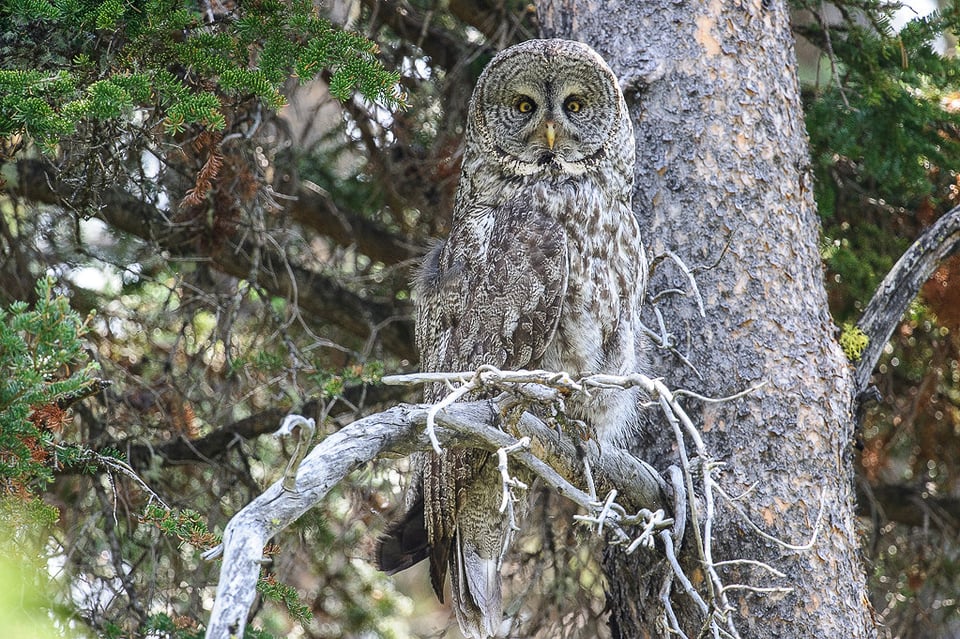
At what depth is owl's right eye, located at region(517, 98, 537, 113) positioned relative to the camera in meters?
3.21

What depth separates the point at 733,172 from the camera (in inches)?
123

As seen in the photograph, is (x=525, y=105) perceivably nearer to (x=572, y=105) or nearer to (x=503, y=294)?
(x=572, y=105)

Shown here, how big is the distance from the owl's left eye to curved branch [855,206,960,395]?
108 centimetres

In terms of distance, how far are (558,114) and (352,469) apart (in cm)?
154

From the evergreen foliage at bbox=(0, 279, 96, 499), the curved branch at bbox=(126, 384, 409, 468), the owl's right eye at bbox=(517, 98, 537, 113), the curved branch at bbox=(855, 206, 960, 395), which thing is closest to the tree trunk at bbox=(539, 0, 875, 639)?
the curved branch at bbox=(855, 206, 960, 395)

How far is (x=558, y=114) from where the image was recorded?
3141 mm

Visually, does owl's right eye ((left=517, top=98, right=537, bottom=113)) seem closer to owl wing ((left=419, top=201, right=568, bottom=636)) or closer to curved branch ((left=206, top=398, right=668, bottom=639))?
owl wing ((left=419, top=201, right=568, bottom=636))

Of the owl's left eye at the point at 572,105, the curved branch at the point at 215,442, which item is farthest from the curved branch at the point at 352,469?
the curved branch at the point at 215,442

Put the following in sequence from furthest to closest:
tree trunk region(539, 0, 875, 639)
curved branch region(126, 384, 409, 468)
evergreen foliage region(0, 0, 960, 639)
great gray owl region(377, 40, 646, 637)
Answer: curved branch region(126, 384, 409, 468) → great gray owl region(377, 40, 646, 637) → tree trunk region(539, 0, 875, 639) → evergreen foliage region(0, 0, 960, 639)

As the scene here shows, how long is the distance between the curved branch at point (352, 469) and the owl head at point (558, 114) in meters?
0.92

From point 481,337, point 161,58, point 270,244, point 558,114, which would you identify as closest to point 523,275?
point 481,337

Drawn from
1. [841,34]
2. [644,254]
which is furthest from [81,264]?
[841,34]

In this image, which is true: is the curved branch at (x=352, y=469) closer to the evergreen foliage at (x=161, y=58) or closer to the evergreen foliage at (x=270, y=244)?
the evergreen foliage at (x=270, y=244)

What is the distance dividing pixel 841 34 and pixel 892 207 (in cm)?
72
